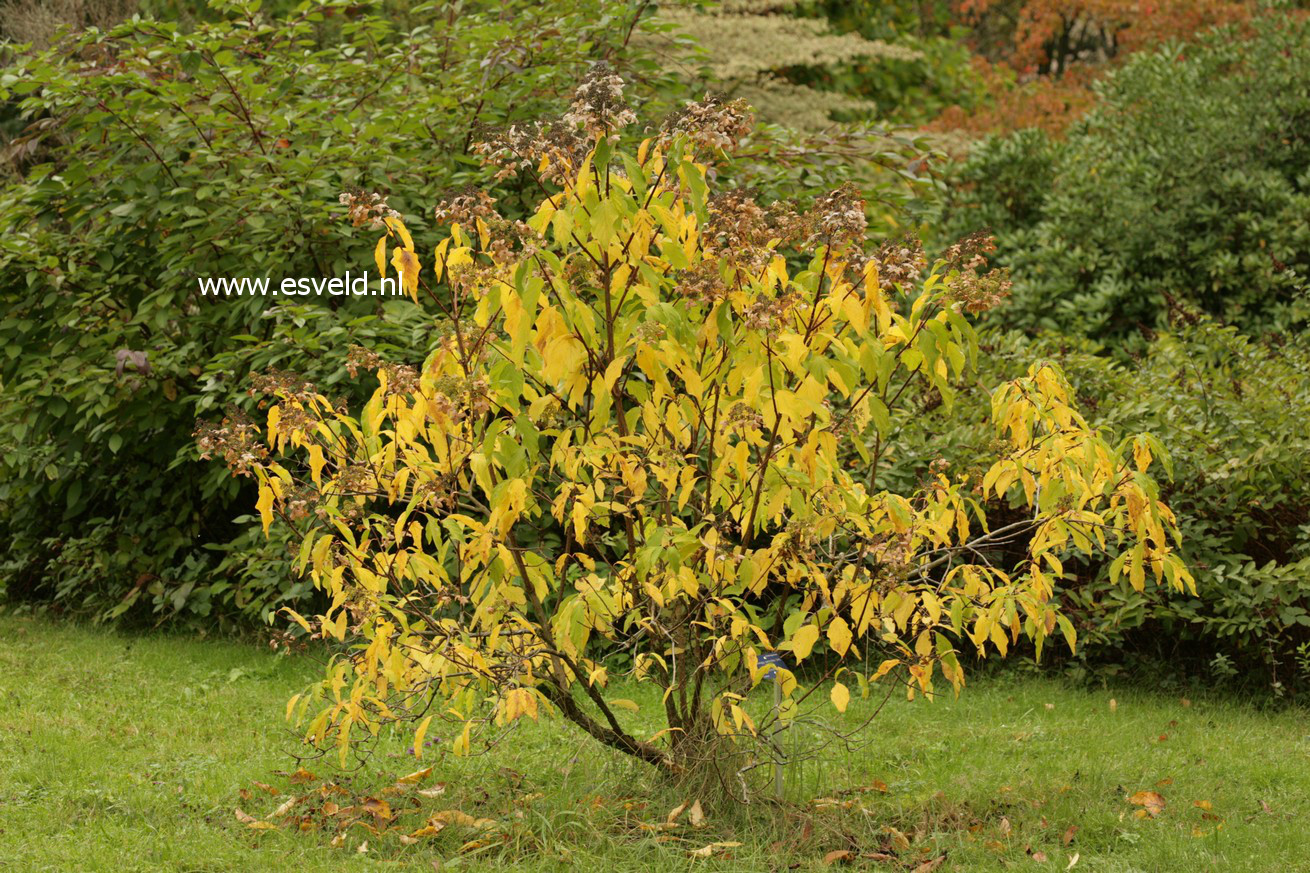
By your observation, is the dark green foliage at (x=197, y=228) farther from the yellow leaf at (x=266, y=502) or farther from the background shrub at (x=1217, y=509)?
the background shrub at (x=1217, y=509)

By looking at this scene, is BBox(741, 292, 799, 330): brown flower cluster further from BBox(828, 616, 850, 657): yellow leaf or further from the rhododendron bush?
BBox(828, 616, 850, 657): yellow leaf

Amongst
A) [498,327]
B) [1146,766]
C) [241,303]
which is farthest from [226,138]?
[1146,766]

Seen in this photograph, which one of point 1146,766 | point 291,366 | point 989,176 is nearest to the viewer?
point 1146,766

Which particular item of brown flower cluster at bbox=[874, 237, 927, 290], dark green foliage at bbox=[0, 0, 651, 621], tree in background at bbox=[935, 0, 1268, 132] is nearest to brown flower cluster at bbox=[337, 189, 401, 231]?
brown flower cluster at bbox=[874, 237, 927, 290]

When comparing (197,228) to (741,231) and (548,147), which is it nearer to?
(548,147)

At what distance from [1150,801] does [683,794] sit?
56.5 inches

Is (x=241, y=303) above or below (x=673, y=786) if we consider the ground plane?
above

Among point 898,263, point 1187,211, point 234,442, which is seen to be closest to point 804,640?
point 898,263

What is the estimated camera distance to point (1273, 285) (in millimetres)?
9109

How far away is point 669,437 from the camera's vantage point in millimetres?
3643

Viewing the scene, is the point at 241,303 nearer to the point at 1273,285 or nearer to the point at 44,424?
the point at 44,424

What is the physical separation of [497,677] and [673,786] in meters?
0.69

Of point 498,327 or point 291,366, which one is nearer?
point 498,327

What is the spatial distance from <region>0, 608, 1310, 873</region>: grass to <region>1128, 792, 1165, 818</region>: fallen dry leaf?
3cm
